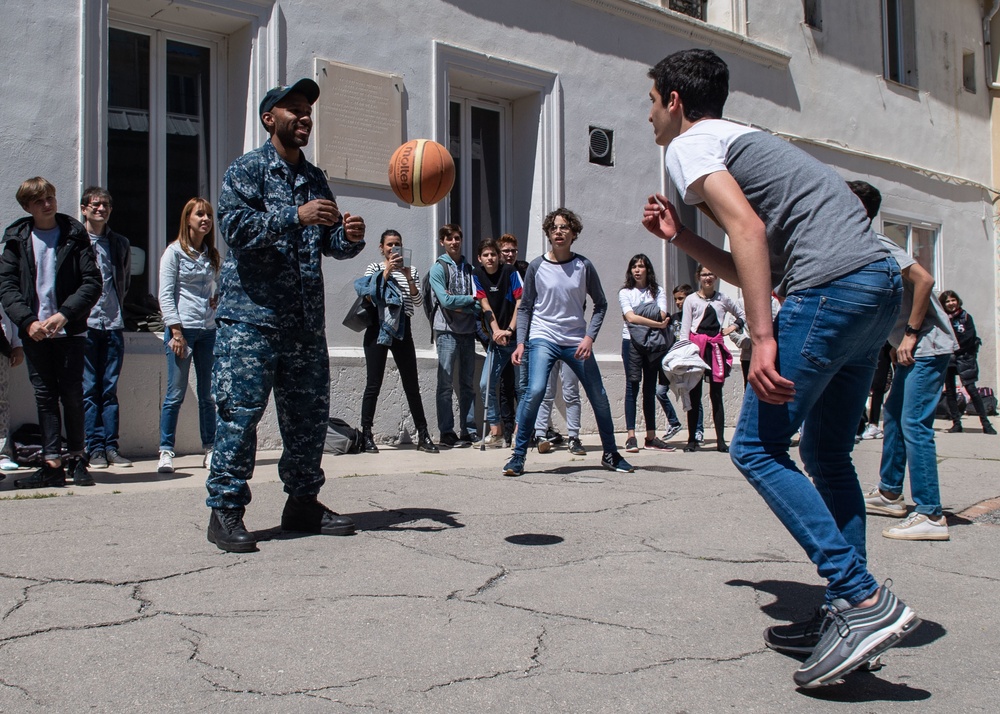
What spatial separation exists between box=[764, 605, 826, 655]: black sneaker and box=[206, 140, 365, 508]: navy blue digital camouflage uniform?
2369 mm

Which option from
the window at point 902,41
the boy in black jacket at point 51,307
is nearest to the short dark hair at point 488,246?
the boy in black jacket at point 51,307

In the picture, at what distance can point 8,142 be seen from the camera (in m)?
7.52

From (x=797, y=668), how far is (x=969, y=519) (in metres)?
3.20

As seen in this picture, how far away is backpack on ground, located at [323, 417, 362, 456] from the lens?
27.5 ft

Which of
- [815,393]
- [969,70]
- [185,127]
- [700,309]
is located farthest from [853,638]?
[969,70]

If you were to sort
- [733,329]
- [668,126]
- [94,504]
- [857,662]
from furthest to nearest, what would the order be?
[733,329] → [94,504] → [668,126] → [857,662]

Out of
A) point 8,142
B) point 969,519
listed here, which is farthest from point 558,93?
point 969,519

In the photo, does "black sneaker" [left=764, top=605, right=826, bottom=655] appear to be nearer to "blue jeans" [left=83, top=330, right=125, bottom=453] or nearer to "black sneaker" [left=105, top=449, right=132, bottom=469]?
"black sneaker" [left=105, top=449, right=132, bottom=469]

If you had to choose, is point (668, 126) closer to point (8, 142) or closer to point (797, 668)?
point (797, 668)

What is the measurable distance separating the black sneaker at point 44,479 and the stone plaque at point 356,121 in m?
3.94

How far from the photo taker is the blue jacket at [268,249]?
4.28 meters

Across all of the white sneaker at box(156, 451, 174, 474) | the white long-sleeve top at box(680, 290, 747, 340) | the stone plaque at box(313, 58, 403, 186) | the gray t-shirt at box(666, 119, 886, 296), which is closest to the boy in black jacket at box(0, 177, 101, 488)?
the white sneaker at box(156, 451, 174, 474)

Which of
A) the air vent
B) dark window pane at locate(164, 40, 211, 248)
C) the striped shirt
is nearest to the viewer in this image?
the striped shirt

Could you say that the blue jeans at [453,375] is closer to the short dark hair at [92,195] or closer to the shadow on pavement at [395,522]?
the short dark hair at [92,195]
